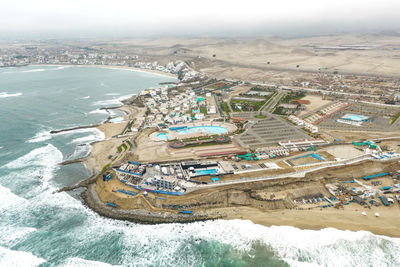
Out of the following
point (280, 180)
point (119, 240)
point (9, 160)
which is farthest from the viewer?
point (9, 160)

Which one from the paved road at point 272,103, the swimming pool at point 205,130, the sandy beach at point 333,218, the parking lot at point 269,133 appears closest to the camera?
the sandy beach at point 333,218

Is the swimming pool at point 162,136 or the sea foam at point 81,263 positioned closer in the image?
the sea foam at point 81,263

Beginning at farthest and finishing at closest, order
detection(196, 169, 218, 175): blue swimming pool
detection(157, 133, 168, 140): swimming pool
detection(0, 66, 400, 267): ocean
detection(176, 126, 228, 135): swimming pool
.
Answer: detection(176, 126, 228, 135): swimming pool → detection(157, 133, 168, 140): swimming pool → detection(196, 169, 218, 175): blue swimming pool → detection(0, 66, 400, 267): ocean

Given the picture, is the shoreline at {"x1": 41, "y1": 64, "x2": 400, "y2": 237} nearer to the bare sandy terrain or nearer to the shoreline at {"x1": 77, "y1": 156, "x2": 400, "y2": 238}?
the shoreline at {"x1": 77, "y1": 156, "x2": 400, "y2": 238}

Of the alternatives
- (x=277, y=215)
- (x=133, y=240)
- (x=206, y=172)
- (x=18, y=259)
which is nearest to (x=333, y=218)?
(x=277, y=215)

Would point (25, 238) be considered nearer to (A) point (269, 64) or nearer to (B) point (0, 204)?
(B) point (0, 204)

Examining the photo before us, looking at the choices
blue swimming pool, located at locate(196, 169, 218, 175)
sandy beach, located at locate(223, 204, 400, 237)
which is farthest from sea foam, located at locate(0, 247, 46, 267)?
blue swimming pool, located at locate(196, 169, 218, 175)

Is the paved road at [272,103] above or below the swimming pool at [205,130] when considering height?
above

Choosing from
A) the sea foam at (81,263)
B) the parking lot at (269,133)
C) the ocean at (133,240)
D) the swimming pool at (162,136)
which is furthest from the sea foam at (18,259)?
the parking lot at (269,133)

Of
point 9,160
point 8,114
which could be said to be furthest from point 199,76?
point 9,160

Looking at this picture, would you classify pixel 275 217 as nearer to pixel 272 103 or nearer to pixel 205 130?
pixel 205 130

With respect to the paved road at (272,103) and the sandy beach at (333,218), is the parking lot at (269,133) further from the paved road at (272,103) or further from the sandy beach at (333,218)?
the sandy beach at (333,218)
